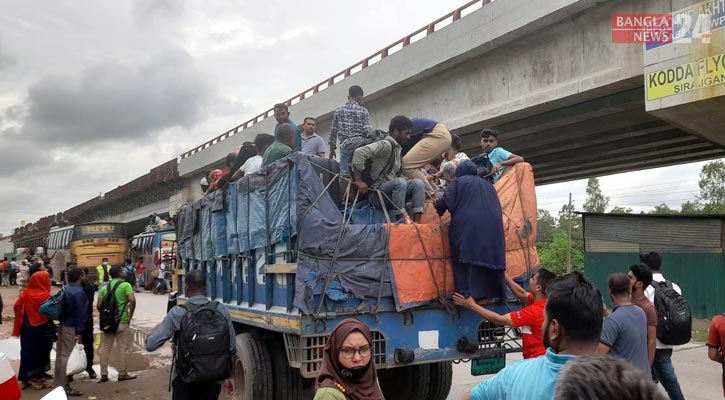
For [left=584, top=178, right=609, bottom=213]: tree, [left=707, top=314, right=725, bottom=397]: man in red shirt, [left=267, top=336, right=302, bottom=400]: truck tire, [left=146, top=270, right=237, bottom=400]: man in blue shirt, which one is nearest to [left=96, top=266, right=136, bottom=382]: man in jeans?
[left=267, top=336, right=302, bottom=400]: truck tire

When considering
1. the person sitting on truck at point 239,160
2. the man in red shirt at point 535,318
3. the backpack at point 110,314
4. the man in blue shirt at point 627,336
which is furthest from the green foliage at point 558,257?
the man in red shirt at point 535,318

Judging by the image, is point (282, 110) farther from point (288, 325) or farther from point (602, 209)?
point (602, 209)

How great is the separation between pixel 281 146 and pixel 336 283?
2.06m

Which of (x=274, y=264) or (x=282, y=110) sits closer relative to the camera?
(x=274, y=264)

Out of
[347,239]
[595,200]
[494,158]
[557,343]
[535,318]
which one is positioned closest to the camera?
[557,343]

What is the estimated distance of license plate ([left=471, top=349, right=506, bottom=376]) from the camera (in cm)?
479

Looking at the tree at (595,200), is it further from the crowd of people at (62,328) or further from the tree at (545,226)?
the crowd of people at (62,328)

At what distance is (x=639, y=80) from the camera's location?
1045 cm

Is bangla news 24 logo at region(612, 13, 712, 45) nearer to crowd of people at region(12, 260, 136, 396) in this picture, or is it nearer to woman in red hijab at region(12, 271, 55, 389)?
crowd of people at region(12, 260, 136, 396)

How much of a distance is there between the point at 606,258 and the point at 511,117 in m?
6.61

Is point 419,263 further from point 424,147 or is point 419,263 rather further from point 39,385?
point 39,385

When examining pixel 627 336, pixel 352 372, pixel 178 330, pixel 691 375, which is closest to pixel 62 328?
pixel 178 330

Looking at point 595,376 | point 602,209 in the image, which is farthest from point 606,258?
point 602,209

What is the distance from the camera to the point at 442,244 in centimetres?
484
